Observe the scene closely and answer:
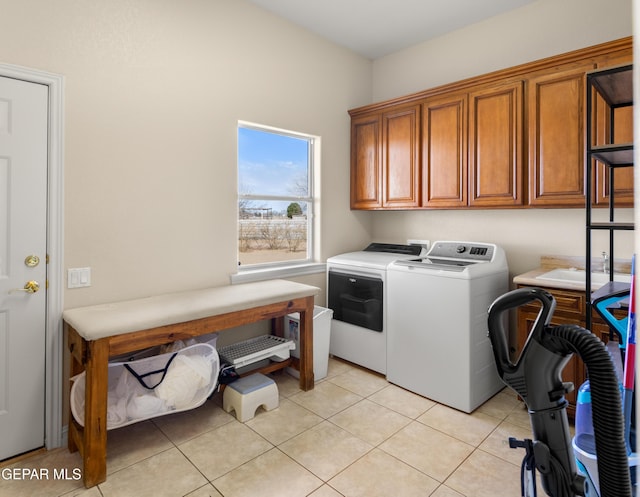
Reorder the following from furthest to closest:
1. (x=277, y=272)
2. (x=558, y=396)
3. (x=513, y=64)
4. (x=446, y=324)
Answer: (x=277, y=272) < (x=513, y=64) < (x=446, y=324) < (x=558, y=396)

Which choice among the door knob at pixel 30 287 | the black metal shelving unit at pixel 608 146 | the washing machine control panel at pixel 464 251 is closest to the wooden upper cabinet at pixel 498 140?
the black metal shelving unit at pixel 608 146

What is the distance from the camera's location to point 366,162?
3.80 metres

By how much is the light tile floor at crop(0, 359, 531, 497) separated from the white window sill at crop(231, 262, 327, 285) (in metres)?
0.91

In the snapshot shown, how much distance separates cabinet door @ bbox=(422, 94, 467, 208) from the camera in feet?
10.1

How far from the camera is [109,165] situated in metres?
2.37

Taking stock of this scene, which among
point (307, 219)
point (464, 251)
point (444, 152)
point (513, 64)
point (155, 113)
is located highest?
point (513, 64)

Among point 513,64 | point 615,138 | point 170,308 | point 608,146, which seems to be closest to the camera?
point 608,146

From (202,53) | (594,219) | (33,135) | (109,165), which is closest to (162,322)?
(109,165)

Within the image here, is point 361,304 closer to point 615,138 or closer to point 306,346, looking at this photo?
point 306,346

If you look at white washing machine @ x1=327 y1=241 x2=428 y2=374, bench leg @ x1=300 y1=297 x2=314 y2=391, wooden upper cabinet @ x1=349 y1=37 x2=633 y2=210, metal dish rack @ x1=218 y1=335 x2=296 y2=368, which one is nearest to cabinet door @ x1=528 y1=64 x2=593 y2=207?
wooden upper cabinet @ x1=349 y1=37 x2=633 y2=210

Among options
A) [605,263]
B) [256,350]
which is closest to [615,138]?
[605,263]

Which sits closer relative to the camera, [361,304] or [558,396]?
[558,396]

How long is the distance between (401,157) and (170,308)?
7.81 feet

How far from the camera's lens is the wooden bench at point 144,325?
1892 mm
